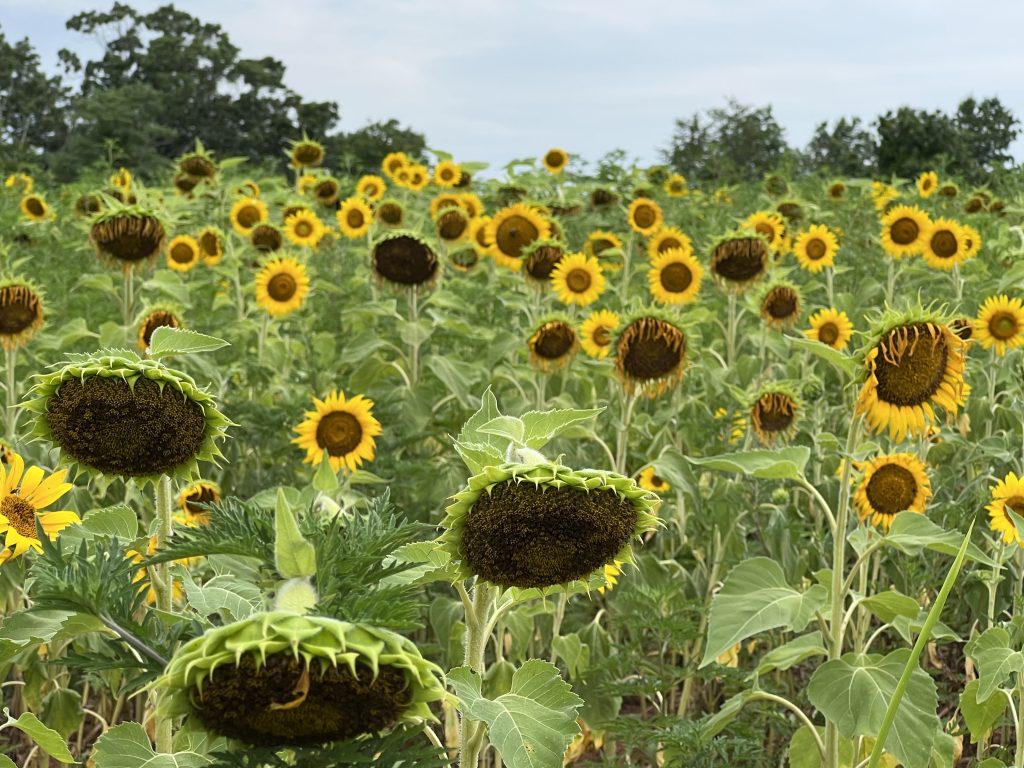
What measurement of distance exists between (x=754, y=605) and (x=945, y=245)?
11.3ft

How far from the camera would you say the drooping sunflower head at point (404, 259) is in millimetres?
3650

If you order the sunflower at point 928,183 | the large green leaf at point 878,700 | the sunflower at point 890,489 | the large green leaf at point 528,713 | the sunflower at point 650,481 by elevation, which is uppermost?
the sunflower at point 928,183

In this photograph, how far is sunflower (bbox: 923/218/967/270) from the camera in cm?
475

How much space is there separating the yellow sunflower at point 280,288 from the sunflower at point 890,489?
2463 mm

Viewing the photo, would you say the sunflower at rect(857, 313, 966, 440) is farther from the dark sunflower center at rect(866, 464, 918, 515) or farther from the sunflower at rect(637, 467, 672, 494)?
the sunflower at rect(637, 467, 672, 494)

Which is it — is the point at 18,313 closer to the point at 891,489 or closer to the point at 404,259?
the point at 404,259

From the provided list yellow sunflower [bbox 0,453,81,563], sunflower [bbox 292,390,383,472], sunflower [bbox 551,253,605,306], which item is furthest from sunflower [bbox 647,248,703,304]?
yellow sunflower [bbox 0,453,81,563]

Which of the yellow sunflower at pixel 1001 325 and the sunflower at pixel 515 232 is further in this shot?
the sunflower at pixel 515 232

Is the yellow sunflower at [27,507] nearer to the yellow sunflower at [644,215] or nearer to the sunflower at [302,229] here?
the sunflower at [302,229]

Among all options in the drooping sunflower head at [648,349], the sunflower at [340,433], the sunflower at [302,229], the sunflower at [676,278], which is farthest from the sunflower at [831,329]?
the sunflower at [302,229]

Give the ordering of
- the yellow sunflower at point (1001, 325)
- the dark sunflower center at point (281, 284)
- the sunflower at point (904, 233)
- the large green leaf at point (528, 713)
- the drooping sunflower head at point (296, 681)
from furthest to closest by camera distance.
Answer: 1. the sunflower at point (904, 233)
2. the dark sunflower center at point (281, 284)
3. the yellow sunflower at point (1001, 325)
4. the large green leaf at point (528, 713)
5. the drooping sunflower head at point (296, 681)

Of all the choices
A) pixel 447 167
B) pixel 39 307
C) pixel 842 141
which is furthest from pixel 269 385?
pixel 842 141

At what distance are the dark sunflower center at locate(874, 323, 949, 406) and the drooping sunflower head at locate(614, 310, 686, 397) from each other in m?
0.98

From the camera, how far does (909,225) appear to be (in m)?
4.95
